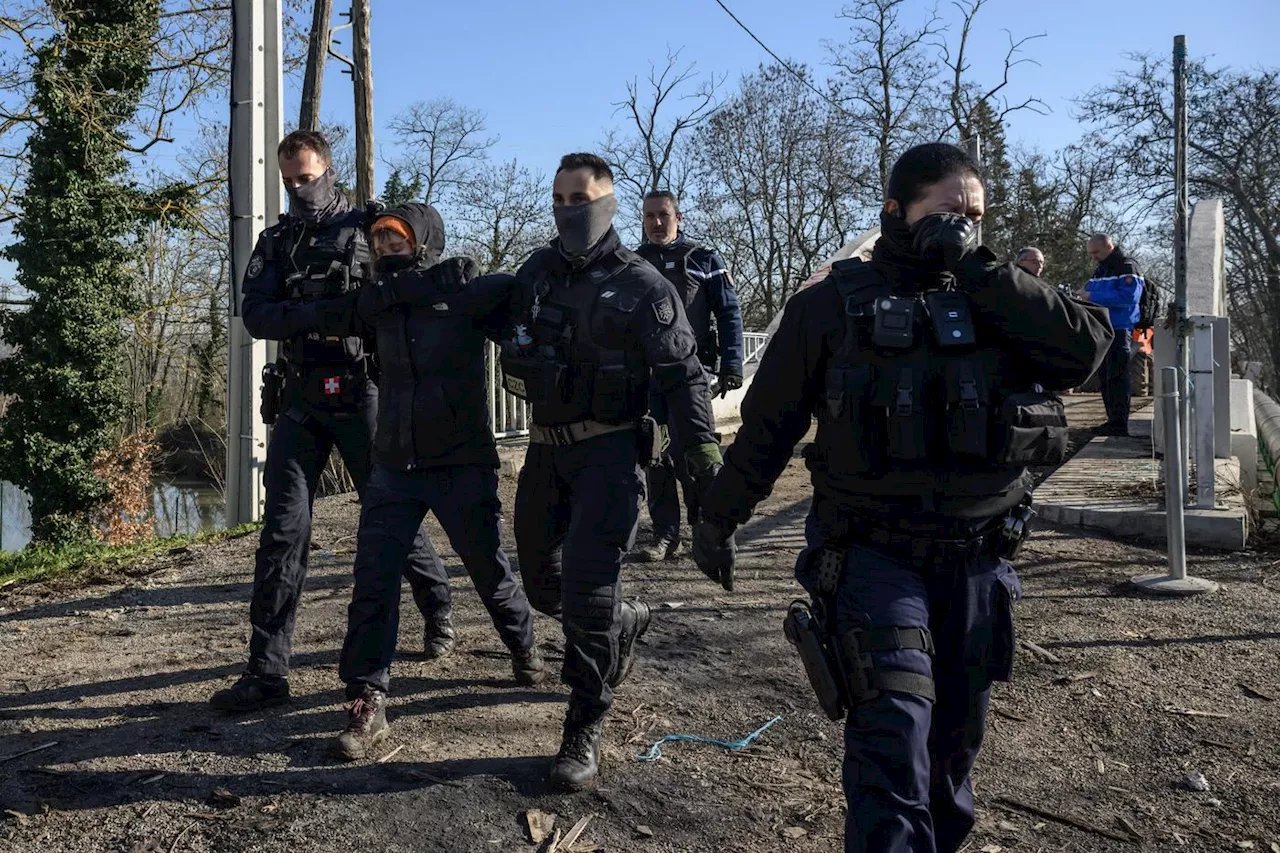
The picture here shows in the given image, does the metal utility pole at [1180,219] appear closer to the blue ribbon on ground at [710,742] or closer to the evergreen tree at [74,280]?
the blue ribbon on ground at [710,742]

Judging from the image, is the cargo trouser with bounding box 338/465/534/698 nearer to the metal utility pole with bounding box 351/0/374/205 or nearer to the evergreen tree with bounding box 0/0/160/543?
the metal utility pole with bounding box 351/0/374/205

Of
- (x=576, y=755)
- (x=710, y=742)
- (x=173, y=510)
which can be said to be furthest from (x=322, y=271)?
(x=173, y=510)

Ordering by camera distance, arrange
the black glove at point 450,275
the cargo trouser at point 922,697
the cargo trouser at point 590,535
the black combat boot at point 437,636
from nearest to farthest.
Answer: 1. the cargo trouser at point 922,697
2. the cargo trouser at point 590,535
3. the black glove at point 450,275
4. the black combat boot at point 437,636

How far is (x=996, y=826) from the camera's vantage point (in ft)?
10.6

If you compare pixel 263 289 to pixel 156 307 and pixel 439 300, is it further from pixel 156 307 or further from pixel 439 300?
pixel 156 307

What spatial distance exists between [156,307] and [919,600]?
18.7m

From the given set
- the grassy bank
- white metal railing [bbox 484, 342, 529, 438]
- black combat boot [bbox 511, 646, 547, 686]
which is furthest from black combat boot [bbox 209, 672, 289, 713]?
white metal railing [bbox 484, 342, 529, 438]

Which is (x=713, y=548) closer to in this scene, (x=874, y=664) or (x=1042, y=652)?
(x=874, y=664)

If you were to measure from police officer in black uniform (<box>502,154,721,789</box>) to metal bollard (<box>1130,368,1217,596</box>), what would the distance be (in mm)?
3087

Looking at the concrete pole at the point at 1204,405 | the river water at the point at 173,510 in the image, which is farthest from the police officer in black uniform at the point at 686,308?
the river water at the point at 173,510

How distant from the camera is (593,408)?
364cm

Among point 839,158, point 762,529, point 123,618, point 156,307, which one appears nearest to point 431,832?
point 123,618

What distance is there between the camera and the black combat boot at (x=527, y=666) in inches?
174

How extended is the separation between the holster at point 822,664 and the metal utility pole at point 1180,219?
12.4ft
